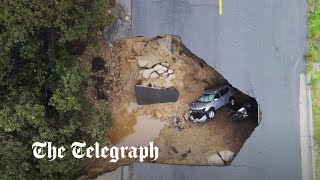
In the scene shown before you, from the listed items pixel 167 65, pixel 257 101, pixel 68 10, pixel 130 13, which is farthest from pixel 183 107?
→ pixel 68 10

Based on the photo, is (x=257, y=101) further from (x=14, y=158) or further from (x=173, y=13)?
(x=14, y=158)

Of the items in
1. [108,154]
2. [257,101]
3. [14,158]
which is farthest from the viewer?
[108,154]

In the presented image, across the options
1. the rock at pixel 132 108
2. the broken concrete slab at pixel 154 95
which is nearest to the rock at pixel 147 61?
the broken concrete slab at pixel 154 95

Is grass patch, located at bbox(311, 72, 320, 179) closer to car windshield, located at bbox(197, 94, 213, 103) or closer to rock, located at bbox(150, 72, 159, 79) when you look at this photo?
car windshield, located at bbox(197, 94, 213, 103)

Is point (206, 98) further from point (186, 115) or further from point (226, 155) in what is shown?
point (226, 155)

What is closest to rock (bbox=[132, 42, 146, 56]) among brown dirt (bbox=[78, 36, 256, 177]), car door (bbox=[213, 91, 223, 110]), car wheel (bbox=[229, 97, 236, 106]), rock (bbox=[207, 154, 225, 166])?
brown dirt (bbox=[78, 36, 256, 177])
